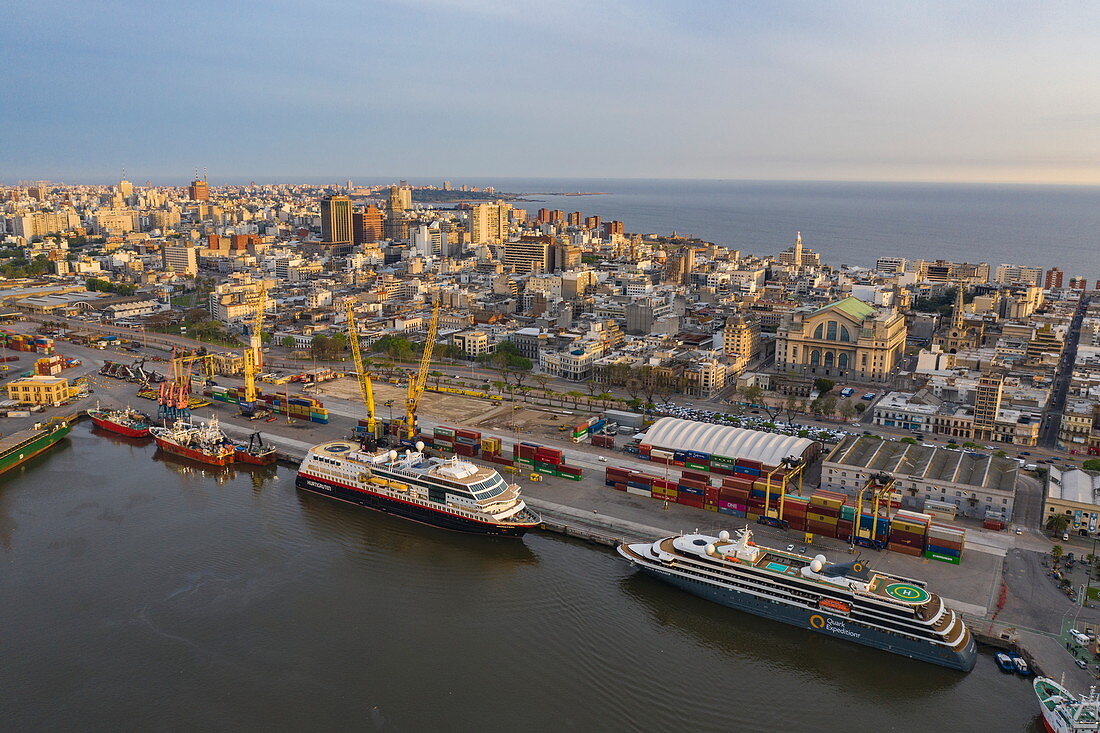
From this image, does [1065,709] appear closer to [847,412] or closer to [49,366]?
[847,412]

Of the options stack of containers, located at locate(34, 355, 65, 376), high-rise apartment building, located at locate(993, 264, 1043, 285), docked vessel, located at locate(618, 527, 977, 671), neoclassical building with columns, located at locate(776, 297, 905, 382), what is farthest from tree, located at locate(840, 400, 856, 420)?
high-rise apartment building, located at locate(993, 264, 1043, 285)

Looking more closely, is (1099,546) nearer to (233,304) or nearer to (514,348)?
(514,348)

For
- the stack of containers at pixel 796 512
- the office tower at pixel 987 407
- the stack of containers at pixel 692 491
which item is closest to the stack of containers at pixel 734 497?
the stack of containers at pixel 692 491

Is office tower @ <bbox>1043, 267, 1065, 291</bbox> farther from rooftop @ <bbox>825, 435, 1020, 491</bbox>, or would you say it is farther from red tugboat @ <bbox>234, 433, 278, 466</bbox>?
red tugboat @ <bbox>234, 433, 278, 466</bbox>

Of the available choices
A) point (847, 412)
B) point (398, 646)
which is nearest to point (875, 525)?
point (398, 646)

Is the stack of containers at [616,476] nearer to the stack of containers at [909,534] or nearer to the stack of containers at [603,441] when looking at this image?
the stack of containers at [603,441]

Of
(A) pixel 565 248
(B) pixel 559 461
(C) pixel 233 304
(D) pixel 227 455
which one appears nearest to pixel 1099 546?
(B) pixel 559 461
